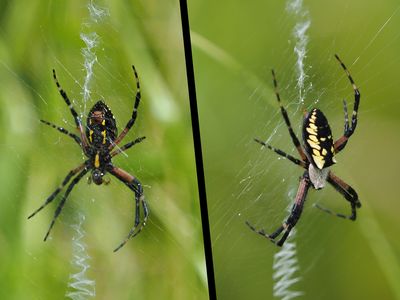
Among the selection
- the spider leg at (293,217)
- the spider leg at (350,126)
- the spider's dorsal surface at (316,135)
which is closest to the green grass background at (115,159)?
the spider leg at (293,217)

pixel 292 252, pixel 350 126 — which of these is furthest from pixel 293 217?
pixel 350 126

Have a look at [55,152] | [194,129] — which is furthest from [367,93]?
[55,152]

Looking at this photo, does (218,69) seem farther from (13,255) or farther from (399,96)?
(13,255)

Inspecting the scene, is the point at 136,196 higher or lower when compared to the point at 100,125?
lower

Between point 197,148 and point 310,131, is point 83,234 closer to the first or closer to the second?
point 197,148

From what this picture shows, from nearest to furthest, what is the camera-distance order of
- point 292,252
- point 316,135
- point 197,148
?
point 316,135 < point 197,148 < point 292,252

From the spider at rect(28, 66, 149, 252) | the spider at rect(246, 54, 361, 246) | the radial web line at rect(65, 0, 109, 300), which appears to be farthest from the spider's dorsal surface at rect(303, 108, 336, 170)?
the radial web line at rect(65, 0, 109, 300)

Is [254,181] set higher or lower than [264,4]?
lower
